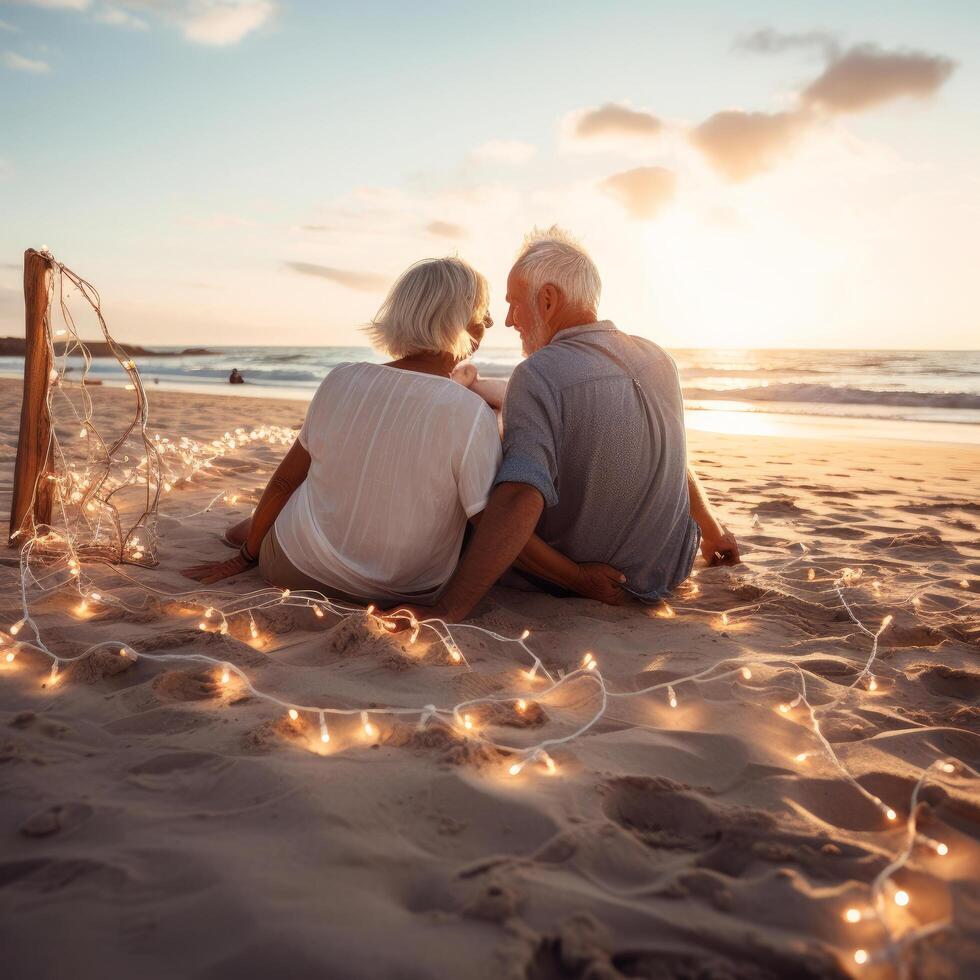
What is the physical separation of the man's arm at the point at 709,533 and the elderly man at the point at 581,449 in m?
0.25

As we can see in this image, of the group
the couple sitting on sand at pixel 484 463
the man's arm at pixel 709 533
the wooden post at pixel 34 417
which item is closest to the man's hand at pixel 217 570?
the couple sitting on sand at pixel 484 463

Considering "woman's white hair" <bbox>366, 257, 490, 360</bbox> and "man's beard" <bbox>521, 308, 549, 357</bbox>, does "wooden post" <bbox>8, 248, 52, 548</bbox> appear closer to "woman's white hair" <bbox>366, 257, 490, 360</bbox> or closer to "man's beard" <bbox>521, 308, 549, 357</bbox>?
"woman's white hair" <bbox>366, 257, 490, 360</bbox>

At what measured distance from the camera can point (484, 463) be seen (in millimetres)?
2537

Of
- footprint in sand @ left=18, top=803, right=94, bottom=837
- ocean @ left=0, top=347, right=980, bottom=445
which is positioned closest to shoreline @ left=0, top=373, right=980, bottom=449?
ocean @ left=0, top=347, right=980, bottom=445

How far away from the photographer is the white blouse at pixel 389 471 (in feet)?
8.20

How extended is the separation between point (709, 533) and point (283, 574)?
1849mm

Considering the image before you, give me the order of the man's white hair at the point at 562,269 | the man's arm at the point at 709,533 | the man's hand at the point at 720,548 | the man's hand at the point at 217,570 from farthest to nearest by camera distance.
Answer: the man's hand at the point at 720,548 → the man's arm at the point at 709,533 → the man's hand at the point at 217,570 → the man's white hair at the point at 562,269

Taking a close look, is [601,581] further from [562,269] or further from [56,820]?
[56,820]

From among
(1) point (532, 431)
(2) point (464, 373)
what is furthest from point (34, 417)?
(1) point (532, 431)

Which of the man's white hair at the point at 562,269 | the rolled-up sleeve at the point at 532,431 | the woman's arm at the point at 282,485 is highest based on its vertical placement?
the man's white hair at the point at 562,269

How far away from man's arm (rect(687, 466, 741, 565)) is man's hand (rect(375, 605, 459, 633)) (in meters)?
1.24

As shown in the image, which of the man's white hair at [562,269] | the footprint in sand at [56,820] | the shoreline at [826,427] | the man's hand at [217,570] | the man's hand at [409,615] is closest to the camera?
the footprint in sand at [56,820]

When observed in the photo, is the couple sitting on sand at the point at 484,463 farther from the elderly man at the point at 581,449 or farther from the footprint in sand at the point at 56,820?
the footprint in sand at the point at 56,820

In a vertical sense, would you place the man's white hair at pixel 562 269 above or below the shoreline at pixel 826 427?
above
